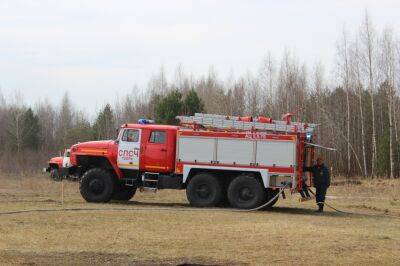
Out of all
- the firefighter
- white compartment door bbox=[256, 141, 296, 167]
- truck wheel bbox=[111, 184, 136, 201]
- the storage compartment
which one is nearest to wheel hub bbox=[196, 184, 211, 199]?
white compartment door bbox=[256, 141, 296, 167]

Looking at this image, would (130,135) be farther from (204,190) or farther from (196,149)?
(204,190)

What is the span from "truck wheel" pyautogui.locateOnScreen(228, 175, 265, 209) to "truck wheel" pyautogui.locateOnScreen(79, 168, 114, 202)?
393 centimetres

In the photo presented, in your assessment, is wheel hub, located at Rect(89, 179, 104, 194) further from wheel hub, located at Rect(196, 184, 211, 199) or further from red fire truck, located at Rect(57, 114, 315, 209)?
wheel hub, located at Rect(196, 184, 211, 199)

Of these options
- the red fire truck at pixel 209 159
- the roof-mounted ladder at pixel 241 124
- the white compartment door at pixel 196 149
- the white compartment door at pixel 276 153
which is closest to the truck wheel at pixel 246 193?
the red fire truck at pixel 209 159

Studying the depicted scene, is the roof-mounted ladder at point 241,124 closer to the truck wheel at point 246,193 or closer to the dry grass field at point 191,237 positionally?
the truck wheel at point 246,193

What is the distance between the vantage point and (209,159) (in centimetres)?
1916

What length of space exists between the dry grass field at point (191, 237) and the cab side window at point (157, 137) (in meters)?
2.55

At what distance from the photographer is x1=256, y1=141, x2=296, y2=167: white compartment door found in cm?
1873

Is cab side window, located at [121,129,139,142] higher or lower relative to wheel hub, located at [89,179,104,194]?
higher

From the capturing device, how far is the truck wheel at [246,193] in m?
18.9

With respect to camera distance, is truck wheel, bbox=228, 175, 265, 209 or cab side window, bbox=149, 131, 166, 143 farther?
cab side window, bbox=149, 131, 166, 143

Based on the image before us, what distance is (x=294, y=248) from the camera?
11.1m

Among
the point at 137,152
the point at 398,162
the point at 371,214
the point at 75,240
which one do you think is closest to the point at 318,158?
the point at 371,214

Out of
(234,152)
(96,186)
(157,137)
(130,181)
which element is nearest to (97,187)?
(96,186)
